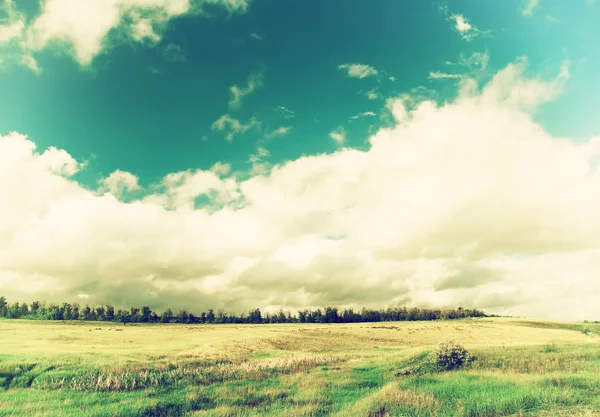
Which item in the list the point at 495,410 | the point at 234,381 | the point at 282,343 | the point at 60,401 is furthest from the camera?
the point at 282,343

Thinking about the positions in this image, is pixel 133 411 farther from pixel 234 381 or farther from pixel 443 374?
pixel 443 374

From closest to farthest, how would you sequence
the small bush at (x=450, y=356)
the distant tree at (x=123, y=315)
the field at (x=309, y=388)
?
the field at (x=309, y=388) → the small bush at (x=450, y=356) → the distant tree at (x=123, y=315)

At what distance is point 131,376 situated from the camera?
24.7 meters

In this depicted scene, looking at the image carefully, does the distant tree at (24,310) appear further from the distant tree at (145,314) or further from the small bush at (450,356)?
the small bush at (450,356)

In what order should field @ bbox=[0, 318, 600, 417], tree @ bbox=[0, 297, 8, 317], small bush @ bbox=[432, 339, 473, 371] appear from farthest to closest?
1. tree @ bbox=[0, 297, 8, 317]
2. small bush @ bbox=[432, 339, 473, 371]
3. field @ bbox=[0, 318, 600, 417]

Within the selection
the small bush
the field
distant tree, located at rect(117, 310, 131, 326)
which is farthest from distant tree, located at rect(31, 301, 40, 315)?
the small bush

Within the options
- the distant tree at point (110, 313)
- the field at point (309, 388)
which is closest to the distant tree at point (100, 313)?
the distant tree at point (110, 313)

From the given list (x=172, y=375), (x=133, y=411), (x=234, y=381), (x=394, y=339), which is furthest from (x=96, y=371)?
(x=394, y=339)

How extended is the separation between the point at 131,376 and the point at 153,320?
18638 centimetres

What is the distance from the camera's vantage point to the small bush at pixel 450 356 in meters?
27.3

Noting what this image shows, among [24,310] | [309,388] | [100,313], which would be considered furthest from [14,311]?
[309,388]

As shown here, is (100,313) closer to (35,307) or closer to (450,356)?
(35,307)

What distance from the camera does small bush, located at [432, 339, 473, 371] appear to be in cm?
2733

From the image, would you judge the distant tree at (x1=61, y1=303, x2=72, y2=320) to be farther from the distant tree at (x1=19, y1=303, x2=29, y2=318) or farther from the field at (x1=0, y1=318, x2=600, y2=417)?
the field at (x1=0, y1=318, x2=600, y2=417)
